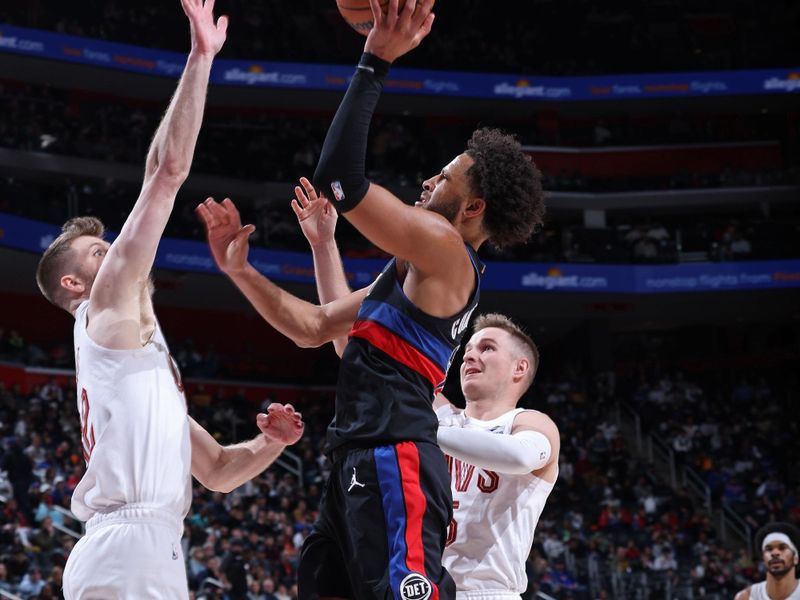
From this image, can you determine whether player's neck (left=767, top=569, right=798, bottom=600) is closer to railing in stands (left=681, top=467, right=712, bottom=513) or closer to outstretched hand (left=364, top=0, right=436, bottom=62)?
outstretched hand (left=364, top=0, right=436, bottom=62)

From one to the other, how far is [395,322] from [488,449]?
75 centimetres

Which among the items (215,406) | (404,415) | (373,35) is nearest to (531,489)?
(404,415)

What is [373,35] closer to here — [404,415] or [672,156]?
[404,415]

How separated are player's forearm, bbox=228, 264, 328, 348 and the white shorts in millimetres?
848

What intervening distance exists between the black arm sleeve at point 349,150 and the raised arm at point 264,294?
0.61 m

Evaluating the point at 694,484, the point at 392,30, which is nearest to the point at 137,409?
the point at 392,30

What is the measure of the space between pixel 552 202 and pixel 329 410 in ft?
26.9

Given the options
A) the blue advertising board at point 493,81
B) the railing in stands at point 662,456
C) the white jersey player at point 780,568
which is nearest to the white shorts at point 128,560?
the white jersey player at point 780,568

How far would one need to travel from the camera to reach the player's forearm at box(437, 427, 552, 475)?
4.34 metres

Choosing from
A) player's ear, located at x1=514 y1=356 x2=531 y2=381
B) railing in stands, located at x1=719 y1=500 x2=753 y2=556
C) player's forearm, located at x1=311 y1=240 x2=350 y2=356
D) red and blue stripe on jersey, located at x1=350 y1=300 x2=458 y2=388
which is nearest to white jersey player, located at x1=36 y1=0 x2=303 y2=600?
red and blue stripe on jersey, located at x1=350 y1=300 x2=458 y2=388

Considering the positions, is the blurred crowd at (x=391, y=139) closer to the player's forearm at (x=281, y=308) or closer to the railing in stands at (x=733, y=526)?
the railing in stands at (x=733, y=526)

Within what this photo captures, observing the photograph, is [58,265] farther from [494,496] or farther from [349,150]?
[494,496]

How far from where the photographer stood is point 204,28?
4.04 meters

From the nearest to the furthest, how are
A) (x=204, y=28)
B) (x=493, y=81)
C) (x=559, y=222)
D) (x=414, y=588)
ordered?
(x=414, y=588) < (x=204, y=28) < (x=493, y=81) < (x=559, y=222)
